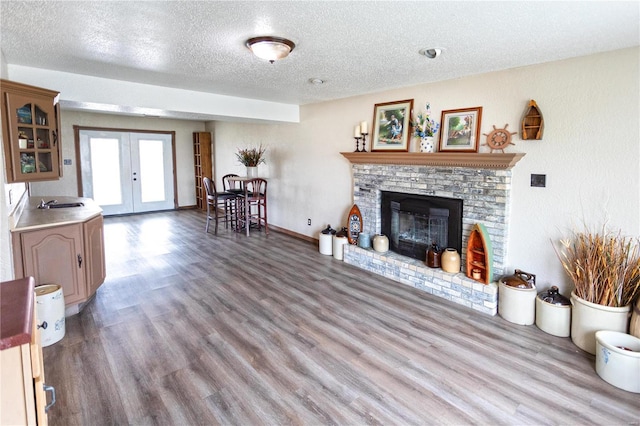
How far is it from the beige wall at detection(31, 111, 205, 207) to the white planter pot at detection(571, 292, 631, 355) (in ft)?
28.8

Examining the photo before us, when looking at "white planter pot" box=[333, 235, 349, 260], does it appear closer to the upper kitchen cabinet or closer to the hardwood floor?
the hardwood floor

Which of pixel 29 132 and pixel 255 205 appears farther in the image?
pixel 255 205

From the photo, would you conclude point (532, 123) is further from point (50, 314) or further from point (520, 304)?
point (50, 314)

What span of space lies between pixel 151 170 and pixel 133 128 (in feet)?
3.53

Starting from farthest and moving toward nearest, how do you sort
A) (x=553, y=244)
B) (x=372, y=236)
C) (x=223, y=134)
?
1. (x=223, y=134)
2. (x=372, y=236)
3. (x=553, y=244)

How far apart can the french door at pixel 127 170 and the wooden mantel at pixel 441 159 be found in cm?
604

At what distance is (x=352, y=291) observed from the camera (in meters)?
3.80

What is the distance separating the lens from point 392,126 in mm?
4309

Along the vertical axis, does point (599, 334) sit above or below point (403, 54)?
below

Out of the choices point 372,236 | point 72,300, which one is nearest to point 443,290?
point 372,236

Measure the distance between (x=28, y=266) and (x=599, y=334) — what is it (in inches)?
173

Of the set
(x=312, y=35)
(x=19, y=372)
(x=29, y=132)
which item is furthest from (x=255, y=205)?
(x=19, y=372)

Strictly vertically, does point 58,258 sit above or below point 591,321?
above

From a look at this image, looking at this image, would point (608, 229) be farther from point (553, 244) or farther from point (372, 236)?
point (372, 236)
